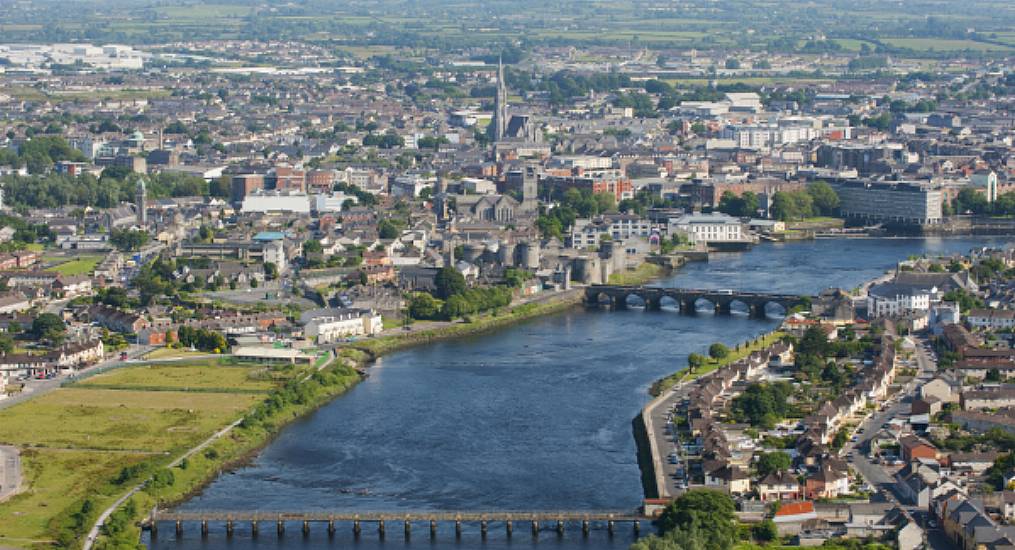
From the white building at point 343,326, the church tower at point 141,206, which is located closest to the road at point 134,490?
the white building at point 343,326

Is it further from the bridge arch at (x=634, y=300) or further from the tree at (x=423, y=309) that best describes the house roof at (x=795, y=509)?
the bridge arch at (x=634, y=300)

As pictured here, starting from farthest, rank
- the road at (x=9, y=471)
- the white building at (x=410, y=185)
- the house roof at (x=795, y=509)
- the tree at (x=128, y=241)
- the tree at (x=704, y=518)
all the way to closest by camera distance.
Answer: the white building at (x=410, y=185) < the tree at (x=128, y=241) < the road at (x=9, y=471) < the house roof at (x=795, y=509) < the tree at (x=704, y=518)

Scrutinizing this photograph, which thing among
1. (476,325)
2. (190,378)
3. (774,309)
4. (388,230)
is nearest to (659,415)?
(190,378)

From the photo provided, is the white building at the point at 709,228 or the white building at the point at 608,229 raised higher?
the white building at the point at 608,229

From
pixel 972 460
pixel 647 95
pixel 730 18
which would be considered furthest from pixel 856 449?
pixel 730 18

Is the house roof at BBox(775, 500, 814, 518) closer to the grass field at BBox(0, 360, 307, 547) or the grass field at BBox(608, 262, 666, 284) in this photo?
the grass field at BBox(0, 360, 307, 547)

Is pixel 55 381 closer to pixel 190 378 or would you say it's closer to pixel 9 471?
pixel 190 378

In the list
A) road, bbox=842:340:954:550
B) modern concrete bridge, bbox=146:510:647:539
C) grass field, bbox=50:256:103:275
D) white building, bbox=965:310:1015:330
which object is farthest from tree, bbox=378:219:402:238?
modern concrete bridge, bbox=146:510:647:539
